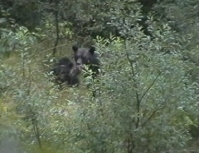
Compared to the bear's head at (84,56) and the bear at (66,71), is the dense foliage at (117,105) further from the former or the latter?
the bear's head at (84,56)

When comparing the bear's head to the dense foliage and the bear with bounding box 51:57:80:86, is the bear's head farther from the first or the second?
the dense foliage

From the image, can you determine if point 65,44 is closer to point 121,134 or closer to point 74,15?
point 74,15

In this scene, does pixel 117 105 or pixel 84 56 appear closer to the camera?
pixel 117 105

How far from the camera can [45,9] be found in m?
11.9

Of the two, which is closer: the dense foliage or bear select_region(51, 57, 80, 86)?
the dense foliage

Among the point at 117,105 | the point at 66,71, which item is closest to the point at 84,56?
the point at 66,71

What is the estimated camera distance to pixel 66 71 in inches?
418

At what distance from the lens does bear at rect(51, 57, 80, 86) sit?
1034 cm

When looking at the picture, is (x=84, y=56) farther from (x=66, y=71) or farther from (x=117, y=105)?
(x=117, y=105)

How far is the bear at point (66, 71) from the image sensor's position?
10.3m

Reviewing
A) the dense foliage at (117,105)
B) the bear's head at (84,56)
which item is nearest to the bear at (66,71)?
the bear's head at (84,56)

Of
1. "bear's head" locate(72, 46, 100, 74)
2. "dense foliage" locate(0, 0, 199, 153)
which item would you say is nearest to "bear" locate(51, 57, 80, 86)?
"bear's head" locate(72, 46, 100, 74)

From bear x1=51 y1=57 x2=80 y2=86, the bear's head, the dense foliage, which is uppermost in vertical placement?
the dense foliage

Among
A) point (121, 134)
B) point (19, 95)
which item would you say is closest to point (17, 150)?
point (19, 95)
